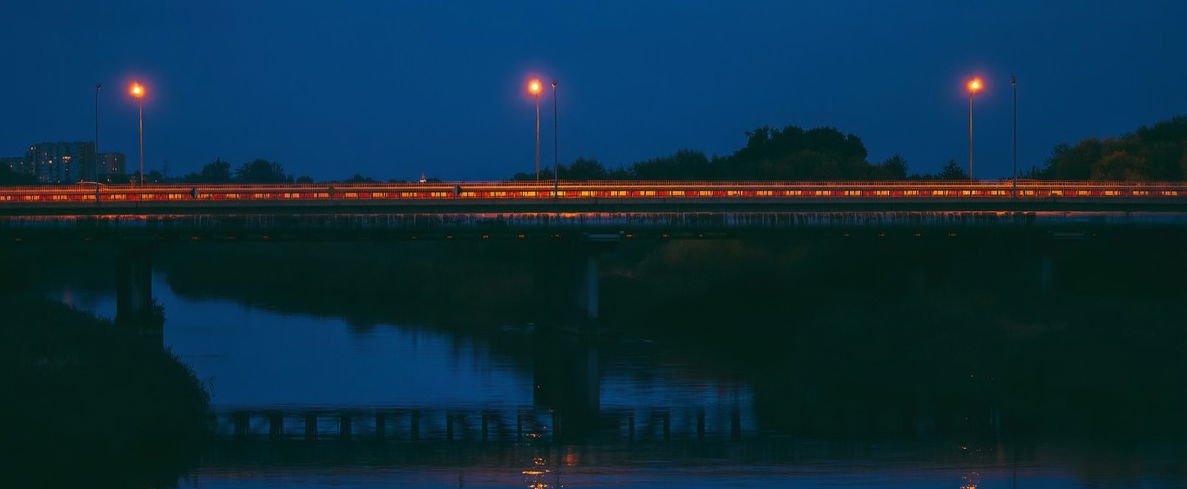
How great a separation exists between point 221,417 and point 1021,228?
4404 centimetres

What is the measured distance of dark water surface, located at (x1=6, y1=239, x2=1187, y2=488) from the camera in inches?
1522

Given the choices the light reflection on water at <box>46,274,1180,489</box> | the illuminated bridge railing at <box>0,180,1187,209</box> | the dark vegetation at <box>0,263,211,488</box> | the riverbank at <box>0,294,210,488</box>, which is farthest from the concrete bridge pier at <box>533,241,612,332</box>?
the dark vegetation at <box>0,263,211,488</box>

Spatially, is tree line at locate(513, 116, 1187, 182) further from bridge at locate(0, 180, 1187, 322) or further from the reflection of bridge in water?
the reflection of bridge in water

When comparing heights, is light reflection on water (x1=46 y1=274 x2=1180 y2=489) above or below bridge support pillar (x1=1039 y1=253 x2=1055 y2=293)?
below

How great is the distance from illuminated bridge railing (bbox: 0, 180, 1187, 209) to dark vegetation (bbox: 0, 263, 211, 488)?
127ft

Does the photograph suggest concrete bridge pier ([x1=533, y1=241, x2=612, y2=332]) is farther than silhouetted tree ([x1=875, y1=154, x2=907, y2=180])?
No

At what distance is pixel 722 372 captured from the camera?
60.3 m

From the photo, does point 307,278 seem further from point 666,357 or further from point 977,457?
point 977,457

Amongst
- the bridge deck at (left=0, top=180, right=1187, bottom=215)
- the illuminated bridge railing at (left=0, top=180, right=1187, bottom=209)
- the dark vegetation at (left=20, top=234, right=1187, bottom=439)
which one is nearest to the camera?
the dark vegetation at (left=20, top=234, right=1187, bottom=439)

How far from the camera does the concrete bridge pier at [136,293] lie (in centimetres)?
7456

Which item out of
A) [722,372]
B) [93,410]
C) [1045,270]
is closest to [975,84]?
[1045,270]

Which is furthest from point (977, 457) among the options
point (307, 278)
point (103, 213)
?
point (307, 278)

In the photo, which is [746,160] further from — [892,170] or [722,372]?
[722,372]

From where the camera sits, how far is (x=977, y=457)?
39500 mm
